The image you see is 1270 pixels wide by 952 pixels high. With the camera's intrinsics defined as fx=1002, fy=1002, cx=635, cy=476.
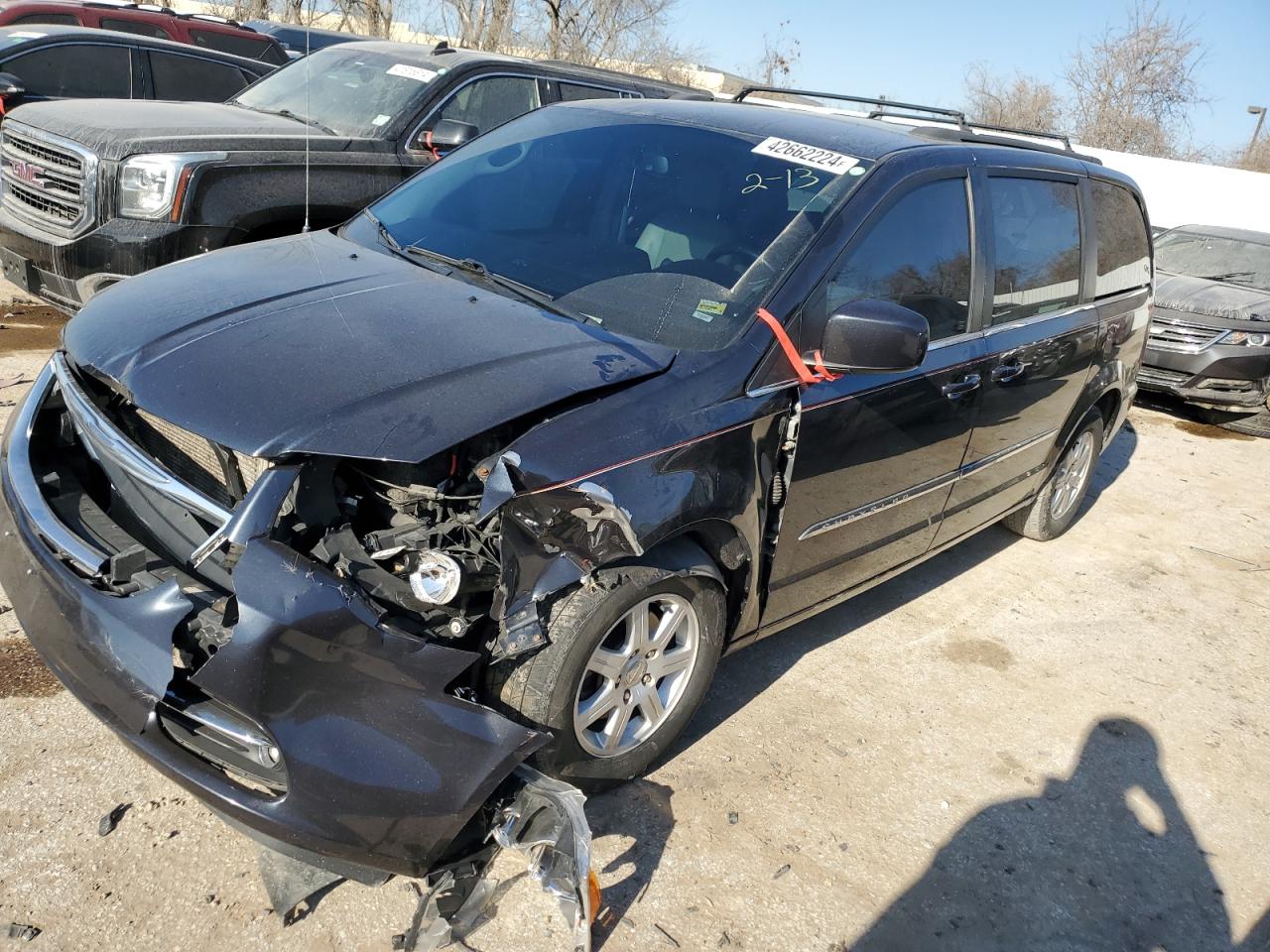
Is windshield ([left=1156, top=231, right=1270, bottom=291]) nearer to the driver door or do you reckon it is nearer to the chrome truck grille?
the driver door

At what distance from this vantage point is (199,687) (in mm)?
2176

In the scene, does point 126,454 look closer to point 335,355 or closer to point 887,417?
point 335,355

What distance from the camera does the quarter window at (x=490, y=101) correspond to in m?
6.60

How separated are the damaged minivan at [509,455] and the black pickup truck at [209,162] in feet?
5.73

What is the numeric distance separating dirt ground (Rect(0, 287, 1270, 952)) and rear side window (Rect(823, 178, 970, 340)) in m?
1.43

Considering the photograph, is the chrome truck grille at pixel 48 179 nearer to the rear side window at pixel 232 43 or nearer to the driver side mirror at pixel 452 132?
the driver side mirror at pixel 452 132

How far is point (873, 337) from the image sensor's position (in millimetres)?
2887

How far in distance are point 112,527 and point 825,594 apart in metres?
2.27

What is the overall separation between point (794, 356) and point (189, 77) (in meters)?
7.53

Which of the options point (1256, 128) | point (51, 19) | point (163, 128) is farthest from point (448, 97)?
point (1256, 128)

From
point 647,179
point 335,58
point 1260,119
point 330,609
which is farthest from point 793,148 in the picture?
point 1260,119

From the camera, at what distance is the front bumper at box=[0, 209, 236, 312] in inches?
201

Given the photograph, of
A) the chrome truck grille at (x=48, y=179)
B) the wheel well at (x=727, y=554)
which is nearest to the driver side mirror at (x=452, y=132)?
the chrome truck grille at (x=48, y=179)

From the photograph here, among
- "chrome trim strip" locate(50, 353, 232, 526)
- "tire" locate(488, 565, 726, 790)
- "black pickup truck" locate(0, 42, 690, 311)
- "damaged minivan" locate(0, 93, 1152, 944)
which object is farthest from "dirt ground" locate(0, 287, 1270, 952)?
"black pickup truck" locate(0, 42, 690, 311)
